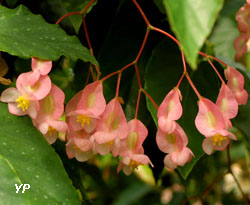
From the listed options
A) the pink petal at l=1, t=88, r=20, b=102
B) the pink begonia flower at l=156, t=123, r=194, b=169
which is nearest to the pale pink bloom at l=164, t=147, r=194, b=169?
the pink begonia flower at l=156, t=123, r=194, b=169

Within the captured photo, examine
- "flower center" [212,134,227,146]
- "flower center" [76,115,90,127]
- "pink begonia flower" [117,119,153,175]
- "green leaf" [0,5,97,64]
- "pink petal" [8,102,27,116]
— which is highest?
"green leaf" [0,5,97,64]

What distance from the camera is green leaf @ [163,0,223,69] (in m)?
0.41

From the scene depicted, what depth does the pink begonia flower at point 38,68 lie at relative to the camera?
24.7 inches

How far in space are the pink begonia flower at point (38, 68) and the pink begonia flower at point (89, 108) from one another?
62 mm

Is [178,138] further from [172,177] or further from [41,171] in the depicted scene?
[172,177]

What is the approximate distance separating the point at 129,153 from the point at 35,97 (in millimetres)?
151

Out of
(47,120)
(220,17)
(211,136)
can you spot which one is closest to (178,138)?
(211,136)

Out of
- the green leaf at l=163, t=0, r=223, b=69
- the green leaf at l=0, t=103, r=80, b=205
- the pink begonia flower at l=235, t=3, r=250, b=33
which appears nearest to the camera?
the green leaf at l=163, t=0, r=223, b=69

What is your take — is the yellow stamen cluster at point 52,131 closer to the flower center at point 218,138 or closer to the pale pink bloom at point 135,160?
the pale pink bloom at point 135,160

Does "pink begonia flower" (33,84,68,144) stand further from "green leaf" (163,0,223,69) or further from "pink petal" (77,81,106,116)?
"green leaf" (163,0,223,69)

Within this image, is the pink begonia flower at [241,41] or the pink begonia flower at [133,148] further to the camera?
the pink begonia flower at [241,41]

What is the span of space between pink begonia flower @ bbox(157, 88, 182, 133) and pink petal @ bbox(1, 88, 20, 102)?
0.20m

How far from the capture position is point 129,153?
658 millimetres

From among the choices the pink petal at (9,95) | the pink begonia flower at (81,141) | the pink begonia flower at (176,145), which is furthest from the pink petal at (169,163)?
the pink petal at (9,95)
